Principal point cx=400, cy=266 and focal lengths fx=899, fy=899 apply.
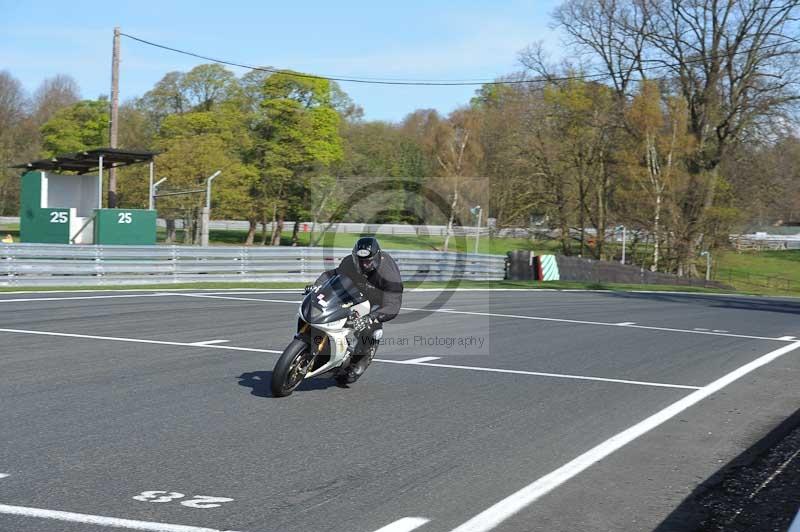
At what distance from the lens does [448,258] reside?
31.1m

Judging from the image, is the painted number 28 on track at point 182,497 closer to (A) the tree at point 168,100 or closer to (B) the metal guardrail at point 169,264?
(B) the metal guardrail at point 169,264

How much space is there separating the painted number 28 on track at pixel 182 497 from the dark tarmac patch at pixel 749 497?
8.51 ft

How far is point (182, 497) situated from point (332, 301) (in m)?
3.60

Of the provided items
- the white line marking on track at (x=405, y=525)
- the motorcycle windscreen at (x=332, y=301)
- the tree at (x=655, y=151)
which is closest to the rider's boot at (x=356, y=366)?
the motorcycle windscreen at (x=332, y=301)

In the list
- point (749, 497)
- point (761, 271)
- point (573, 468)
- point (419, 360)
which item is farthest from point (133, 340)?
point (761, 271)

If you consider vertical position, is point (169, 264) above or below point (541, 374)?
above

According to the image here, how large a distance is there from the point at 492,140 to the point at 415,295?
108 ft

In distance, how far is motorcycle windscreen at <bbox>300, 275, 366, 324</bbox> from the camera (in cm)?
865

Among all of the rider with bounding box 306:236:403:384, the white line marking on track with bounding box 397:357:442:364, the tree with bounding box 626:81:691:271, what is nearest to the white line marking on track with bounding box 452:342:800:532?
the rider with bounding box 306:236:403:384

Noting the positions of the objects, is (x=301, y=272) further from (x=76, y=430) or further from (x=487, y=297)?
(x=76, y=430)

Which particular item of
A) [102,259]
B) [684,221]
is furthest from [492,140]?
[102,259]

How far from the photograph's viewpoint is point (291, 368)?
8695 millimetres

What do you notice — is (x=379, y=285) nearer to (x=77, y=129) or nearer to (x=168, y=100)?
(x=168, y=100)

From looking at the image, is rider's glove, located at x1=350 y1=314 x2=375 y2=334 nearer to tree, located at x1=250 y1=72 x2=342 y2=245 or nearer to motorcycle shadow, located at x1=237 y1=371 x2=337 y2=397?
motorcycle shadow, located at x1=237 y1=371 x2=337 y2=397
